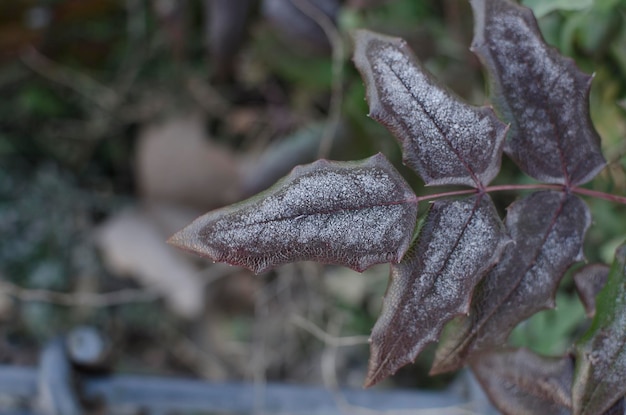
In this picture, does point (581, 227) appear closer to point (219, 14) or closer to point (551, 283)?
point (551, 283)

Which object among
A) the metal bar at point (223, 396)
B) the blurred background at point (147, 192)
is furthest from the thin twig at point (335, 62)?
the metal bar at point (223, 396)

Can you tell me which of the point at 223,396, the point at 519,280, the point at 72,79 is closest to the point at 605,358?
the point at 519,280

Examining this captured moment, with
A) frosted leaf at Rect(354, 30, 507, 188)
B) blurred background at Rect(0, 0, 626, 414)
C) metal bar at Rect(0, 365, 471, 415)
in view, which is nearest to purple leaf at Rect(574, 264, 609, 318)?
frosted leaf at Rect(354, 30, 507, 188)

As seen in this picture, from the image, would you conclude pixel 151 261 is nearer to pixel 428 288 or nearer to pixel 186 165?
pixel 186 165

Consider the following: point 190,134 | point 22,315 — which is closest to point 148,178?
point 190,134

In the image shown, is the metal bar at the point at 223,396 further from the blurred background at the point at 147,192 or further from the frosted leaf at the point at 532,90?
A: the frosted leaf at the point at 532,90

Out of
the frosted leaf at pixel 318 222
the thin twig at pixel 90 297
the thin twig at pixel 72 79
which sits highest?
the frosted leaf at pixel 318 222
